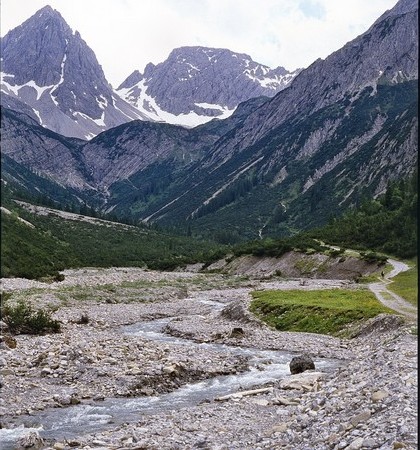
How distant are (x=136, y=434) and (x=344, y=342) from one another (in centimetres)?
2801

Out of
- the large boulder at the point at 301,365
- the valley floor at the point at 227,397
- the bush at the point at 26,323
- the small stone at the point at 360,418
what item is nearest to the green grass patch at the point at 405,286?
the valley floor at the point at 227,397

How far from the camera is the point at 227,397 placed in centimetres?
2703

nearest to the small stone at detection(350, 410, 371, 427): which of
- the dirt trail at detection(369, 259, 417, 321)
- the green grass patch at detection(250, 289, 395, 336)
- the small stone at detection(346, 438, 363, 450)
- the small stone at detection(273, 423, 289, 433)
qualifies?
the small stone at detection(346, 438, 363, 450)

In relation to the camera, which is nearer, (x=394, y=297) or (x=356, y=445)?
(x=356, y=445)

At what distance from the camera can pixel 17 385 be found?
28.1 m

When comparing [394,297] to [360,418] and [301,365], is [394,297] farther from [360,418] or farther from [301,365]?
[360,418]

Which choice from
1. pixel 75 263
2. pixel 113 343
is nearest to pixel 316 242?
pixel 75 263

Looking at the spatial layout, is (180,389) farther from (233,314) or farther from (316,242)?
(316,242)

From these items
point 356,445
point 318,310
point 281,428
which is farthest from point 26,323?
point 356,445

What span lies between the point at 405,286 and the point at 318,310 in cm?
2352

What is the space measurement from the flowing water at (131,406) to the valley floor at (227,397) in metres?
0.24

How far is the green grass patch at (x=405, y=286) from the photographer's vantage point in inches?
2435

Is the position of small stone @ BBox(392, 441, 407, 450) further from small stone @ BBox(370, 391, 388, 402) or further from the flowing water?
the flowing water

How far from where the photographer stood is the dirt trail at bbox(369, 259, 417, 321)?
4859cm
